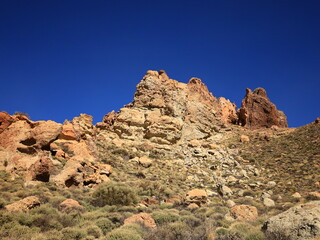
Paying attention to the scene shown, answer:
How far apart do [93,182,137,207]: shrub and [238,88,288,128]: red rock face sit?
4979 cm

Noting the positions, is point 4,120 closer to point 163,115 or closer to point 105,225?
point 105,225

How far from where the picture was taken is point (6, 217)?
7703 millimetres

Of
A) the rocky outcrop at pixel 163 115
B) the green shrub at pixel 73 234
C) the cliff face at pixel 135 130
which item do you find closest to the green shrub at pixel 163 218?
the green shrub at pixel 73 234

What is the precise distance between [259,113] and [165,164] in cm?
4132

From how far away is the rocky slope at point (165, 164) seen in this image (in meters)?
11.2

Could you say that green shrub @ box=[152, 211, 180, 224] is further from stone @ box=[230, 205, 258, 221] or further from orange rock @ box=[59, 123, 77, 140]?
orange rock @ box=[59, 123, 77, 140]

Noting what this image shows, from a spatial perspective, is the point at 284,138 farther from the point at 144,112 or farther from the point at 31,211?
the point at 31,211

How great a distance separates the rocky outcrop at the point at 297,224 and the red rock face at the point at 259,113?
175ft

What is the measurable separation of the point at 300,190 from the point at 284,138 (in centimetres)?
2225

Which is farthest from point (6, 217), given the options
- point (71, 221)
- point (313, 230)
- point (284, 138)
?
point (284, 138)

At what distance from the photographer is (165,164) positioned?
2798 cm

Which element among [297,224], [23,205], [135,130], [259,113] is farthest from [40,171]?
[259,113]

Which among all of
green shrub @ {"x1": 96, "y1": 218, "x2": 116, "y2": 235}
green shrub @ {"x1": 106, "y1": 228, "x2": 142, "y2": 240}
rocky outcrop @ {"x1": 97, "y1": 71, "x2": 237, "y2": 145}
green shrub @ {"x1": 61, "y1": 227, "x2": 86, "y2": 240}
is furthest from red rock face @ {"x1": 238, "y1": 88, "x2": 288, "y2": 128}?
green shrub @ {"x1": 61, "y1": 227, "x2": 86, "y2": 240}

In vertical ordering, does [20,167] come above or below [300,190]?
below
